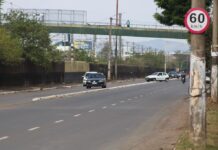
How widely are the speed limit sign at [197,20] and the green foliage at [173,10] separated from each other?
24.3 metres

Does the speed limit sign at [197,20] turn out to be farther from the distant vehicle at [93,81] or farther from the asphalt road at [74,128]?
the distant vehicle at [93,81]

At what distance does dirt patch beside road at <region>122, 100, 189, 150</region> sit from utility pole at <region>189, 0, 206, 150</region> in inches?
54.7

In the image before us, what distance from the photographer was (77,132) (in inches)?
743

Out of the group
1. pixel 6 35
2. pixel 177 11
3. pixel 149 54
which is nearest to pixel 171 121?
pixel 177 11

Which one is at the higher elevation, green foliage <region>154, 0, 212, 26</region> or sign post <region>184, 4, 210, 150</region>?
green foliage <region>154, 0, 212, 26</region>

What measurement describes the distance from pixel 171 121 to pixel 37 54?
132 ft

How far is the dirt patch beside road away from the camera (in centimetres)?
1590

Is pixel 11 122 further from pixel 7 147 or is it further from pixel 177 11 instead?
pixel 177 11

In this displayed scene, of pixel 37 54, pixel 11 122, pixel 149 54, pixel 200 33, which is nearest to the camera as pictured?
pixel 200 33

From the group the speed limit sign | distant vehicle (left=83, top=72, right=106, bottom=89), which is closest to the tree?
distant vehicle (left=83, top=72, right=106, bottom=89)

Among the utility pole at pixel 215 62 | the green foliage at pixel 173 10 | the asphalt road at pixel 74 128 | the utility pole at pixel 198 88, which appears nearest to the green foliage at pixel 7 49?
the green foliage at pixel 173 10

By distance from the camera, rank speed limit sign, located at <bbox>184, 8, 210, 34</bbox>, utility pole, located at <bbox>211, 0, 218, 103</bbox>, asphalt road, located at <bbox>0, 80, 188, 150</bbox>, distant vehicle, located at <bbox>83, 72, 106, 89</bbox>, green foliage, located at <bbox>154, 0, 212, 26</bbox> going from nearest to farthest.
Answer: speed limit sign, located at <bbox>184, 8, 210, 34</bbox> → asphalt road, located at <bbox>0, 80, 188, 150</bbox> → utility pole, located at <bbox>211, 0, 218, 103</bbox> → green foliage, located at <bbox>154, 0, 212, 26</bbox> → distant vehicle, located at <bbox>83, 72, 106, 89</bbox>

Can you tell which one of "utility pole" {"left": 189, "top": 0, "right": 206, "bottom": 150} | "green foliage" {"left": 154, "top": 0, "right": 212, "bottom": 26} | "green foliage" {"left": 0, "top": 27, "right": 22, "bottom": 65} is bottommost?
"utility pole" {"left": 189, "top": 0, "right": 206, "bottom": 150}

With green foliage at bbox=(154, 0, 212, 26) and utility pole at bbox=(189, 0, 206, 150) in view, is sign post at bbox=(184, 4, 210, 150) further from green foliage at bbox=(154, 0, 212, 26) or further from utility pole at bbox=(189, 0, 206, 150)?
green foliage at bbox=(154, 0, 212, 26)
